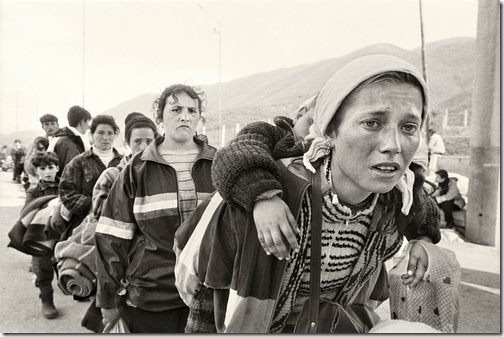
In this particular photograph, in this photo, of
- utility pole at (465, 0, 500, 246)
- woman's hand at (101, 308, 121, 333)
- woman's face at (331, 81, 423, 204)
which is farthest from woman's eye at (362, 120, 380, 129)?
utility pole at (465, 0, 500, 246)

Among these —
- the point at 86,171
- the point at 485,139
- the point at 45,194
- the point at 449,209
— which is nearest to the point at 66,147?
the point at 45,194

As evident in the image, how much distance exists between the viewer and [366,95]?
854mm

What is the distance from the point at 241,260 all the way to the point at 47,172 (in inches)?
111

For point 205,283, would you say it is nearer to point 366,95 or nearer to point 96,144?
point 366,95

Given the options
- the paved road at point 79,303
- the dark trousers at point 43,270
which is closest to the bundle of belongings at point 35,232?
the dark trousers at point 43,270

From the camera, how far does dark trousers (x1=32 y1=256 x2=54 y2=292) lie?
289 cm

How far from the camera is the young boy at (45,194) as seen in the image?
2900 mm

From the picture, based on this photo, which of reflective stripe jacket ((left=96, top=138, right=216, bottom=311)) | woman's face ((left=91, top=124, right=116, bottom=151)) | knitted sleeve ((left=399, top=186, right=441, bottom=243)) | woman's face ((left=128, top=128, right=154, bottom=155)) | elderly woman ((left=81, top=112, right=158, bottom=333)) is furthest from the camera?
woman's face ((left=91, top=124, right=116, bottom=151))

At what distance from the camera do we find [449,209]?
5020mm

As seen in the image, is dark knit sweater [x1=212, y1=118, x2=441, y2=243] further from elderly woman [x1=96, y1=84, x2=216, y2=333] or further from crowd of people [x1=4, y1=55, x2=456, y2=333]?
elderly woman [x1=96, y1=84, x2=216, y2=333]

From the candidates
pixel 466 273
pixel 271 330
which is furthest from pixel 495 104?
pixel 271 330

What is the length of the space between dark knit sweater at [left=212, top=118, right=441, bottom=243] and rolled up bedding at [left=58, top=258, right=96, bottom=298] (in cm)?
125

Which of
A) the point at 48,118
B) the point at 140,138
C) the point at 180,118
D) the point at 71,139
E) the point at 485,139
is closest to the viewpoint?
the point at 180,118

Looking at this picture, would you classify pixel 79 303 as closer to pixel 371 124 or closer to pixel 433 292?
pixel 433 292
